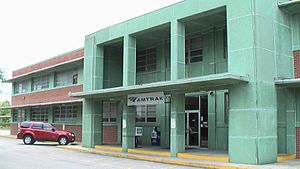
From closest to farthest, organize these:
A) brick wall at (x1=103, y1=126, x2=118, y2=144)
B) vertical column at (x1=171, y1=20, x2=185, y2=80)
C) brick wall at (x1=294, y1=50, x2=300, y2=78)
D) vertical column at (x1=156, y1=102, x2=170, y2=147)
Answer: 1. brick wall at (x1=294, y1=50, x2=300, y2=78)
2. vertical column at (x1=171, y1=20, x2=185, y2=80)
3. vertical column at (x1=156, y1=102, x2=170, y2=147)
4. brick wall at (x1=103, y1=126, x2=118, y2=144)

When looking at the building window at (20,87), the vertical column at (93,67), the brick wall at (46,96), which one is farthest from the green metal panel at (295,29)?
the building window at (20,87)

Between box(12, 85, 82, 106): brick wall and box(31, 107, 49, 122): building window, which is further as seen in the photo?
box(31, 107, 49, 122): building window

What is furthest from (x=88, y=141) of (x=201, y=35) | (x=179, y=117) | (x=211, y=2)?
(x=211, y=2)

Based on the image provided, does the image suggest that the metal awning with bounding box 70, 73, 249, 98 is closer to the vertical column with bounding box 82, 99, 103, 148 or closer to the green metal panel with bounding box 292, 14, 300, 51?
the vertical column with bounding box 82, 99, 103, 148

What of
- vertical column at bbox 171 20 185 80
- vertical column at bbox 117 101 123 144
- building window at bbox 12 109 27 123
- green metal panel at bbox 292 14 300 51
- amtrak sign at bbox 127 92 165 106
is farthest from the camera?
building window at bbox 12 109 27 123

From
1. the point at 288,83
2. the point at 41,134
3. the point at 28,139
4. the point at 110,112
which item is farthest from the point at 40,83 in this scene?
the point at 288,83

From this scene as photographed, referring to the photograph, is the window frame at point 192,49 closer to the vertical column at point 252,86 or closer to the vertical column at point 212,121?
the vertical column at point 212,121

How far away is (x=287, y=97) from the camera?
17391mm

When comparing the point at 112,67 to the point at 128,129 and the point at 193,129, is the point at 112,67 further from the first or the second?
the point at 193,129

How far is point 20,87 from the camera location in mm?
43500

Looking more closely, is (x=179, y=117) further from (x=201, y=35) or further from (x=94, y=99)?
(x=94, y=99)

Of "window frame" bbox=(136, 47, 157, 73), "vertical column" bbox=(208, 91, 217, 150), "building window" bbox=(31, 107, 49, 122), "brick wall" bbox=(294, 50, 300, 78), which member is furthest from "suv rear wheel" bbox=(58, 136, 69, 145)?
"brick wall" bbox=(294, 50, 300, 78)

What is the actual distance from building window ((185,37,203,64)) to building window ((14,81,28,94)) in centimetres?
2486

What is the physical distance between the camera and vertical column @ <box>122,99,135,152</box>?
2159cm
